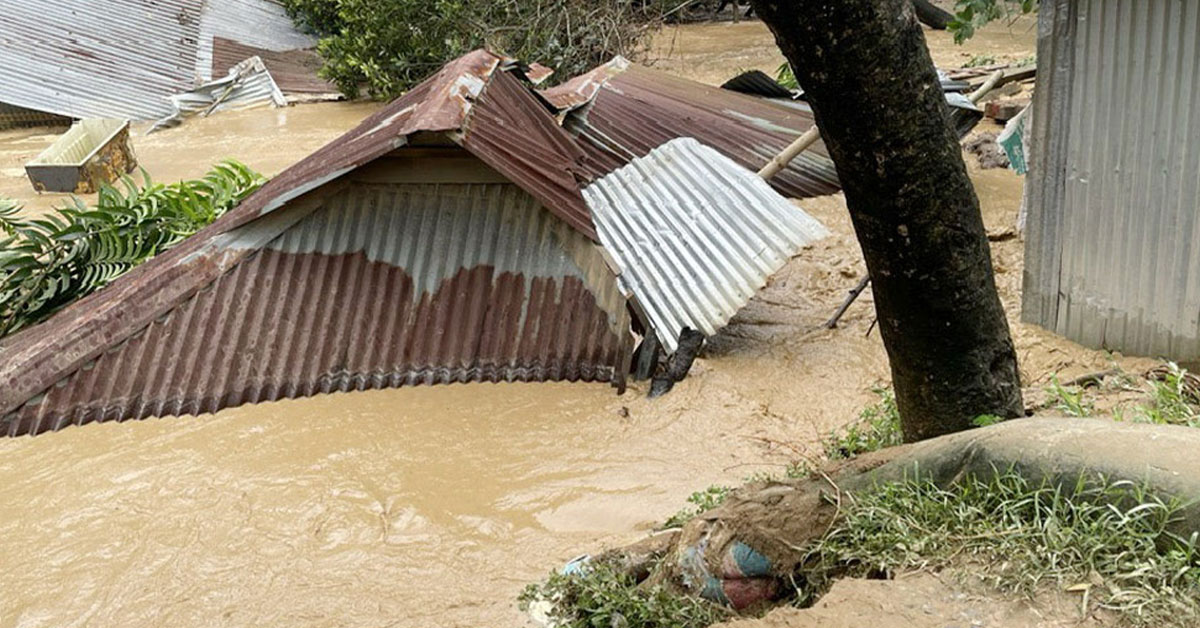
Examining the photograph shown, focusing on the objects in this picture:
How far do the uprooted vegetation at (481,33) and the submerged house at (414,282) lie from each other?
27.8 ft

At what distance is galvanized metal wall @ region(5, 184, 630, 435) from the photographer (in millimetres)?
5023

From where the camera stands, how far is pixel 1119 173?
478 centimetres

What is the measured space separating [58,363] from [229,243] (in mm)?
1036

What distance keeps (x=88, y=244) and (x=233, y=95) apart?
1039cm

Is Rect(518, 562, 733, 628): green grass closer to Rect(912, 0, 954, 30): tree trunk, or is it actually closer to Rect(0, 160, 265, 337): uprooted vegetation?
Rect(0, 160, 265, 337): uprooted vegetation

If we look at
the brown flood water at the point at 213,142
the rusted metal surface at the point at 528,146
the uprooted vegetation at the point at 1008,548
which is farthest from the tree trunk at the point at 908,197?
the brown flood water at the point at 213,142

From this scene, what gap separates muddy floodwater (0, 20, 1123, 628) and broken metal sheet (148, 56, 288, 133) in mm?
12399

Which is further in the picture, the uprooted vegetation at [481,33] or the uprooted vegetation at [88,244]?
the uprooted vegetation at [481,33]

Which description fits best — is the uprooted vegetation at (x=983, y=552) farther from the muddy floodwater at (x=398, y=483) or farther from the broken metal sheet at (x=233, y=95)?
the broken metal sheet at (x=233, y=95)

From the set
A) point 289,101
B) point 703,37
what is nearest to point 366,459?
point 289,101

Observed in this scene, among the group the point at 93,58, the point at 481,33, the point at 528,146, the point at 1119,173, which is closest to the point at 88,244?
the point at 528,146

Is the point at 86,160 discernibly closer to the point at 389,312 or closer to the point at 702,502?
the point at 389,312

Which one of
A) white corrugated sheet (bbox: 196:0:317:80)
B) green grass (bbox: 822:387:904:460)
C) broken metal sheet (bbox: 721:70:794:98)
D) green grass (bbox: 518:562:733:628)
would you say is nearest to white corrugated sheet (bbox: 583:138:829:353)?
green grass (bbox: 822:387:904:460)

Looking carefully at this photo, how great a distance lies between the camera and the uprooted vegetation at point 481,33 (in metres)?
13.7
